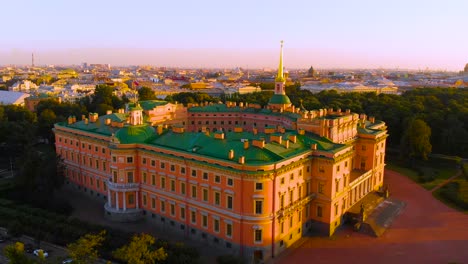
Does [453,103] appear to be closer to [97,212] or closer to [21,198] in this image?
[97,212]

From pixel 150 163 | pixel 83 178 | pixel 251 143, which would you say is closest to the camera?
pixel 251 143

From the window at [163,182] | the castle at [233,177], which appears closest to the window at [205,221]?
the castle at [233,177]

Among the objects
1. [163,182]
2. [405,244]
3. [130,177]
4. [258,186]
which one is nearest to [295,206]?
[258,186]

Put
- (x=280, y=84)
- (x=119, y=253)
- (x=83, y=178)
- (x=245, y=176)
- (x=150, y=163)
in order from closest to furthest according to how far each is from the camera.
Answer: (x=119, y=253), (x=245, y=176), (x=150, y=163), (x=83, y=178), (x=280, y=84)

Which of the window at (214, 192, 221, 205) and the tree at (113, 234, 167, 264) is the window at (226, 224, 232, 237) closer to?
the window at (214, 192, 221, 205)

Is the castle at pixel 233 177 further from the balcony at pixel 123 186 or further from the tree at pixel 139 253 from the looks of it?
the tree at pixel 139 253

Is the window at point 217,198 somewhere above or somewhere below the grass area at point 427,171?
above

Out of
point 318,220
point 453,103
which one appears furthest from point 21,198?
point 453,103
